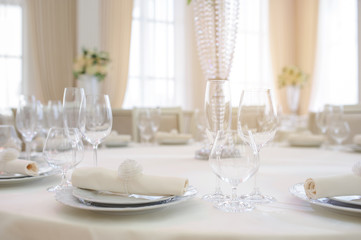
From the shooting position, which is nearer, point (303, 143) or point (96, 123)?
point (96, 123)

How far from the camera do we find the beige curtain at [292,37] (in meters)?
6.66

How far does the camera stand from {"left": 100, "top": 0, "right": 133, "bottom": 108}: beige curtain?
17.0ft

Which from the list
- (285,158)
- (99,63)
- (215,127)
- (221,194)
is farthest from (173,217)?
(99,63)

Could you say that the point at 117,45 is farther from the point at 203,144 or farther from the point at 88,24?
the point at 203,144

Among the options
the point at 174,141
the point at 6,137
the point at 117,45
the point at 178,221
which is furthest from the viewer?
the point at 117,45

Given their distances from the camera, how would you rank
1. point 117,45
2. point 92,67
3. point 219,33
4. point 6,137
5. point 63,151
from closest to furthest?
point 63,151 < point 6,137 < point 219,33 < point 92,67 < point 117,45

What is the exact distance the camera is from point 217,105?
38.9 inches

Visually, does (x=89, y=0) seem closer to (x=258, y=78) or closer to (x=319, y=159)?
(x=258, y=78)

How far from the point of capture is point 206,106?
0.99 metres

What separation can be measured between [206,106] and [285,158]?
59cm

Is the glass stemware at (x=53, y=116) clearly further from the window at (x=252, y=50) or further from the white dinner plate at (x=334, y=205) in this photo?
the window at (x=252, y=50)

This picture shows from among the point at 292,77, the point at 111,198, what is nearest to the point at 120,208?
the point at 111,198

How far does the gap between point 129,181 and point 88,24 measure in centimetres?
474

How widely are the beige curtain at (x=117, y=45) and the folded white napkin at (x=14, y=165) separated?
4312mm
